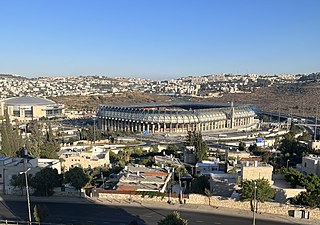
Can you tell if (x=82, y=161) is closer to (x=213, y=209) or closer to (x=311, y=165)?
(x=213, y=209)

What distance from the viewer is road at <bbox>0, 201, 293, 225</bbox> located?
99.9ft

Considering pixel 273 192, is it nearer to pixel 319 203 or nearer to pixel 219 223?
pixel 319 203

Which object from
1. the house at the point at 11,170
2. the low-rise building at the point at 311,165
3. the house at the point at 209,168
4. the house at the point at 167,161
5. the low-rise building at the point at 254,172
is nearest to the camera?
the low-rise building at the point at 254,172

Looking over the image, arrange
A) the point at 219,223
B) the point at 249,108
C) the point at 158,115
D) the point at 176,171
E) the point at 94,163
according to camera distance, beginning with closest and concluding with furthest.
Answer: the point at 219,223
the point at 176,171
the point at 94,163
the point at 158,115
the point at 249,108

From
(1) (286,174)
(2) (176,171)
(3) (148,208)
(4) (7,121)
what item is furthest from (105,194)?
(4) (7,121)

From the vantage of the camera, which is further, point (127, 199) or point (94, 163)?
point (94, 163)

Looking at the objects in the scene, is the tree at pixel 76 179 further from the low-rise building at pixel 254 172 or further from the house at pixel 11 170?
the low-rise building at pixel 254 172

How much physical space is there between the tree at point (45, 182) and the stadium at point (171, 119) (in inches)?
2132

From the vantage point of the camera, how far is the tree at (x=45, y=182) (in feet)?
124

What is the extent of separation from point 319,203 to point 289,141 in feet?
103

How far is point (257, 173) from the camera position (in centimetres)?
3562

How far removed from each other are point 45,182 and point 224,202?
17.6 metres

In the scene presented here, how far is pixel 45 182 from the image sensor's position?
124 feet

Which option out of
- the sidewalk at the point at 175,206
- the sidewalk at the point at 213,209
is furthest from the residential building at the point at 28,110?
the sidewalk at the point at 213,209
